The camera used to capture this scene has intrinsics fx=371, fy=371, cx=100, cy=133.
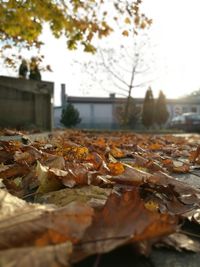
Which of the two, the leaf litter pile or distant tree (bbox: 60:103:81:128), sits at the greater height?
the leaf litter pile

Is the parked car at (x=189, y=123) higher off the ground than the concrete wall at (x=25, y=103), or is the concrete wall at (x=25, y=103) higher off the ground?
the concrete wall at (x=25, y=103)

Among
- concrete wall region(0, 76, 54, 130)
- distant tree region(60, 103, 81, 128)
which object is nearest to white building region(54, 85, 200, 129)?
distant tree region(60, 103, 81, 128)

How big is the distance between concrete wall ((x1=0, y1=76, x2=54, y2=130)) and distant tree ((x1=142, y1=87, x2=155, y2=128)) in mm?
28229

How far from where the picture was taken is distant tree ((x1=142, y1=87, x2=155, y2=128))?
41781mm

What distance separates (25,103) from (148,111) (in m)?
30.8

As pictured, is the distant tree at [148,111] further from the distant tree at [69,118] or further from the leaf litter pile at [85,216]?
the leaf litter pile at [85,216]

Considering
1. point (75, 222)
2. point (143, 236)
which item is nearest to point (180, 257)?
point (143, 236)

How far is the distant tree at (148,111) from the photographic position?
41781 mm

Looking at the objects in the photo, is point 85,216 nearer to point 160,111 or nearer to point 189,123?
point 189,123

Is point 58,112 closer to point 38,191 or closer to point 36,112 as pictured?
point 36,112

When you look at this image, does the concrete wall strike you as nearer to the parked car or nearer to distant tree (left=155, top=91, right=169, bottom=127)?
the parked car

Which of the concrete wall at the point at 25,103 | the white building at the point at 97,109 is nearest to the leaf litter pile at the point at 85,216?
the concrete wall at the point at 25,103

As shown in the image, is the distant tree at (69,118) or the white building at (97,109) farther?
Answer: the white building at (97,109)

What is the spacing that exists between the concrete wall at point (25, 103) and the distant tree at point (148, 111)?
92.6 ft
